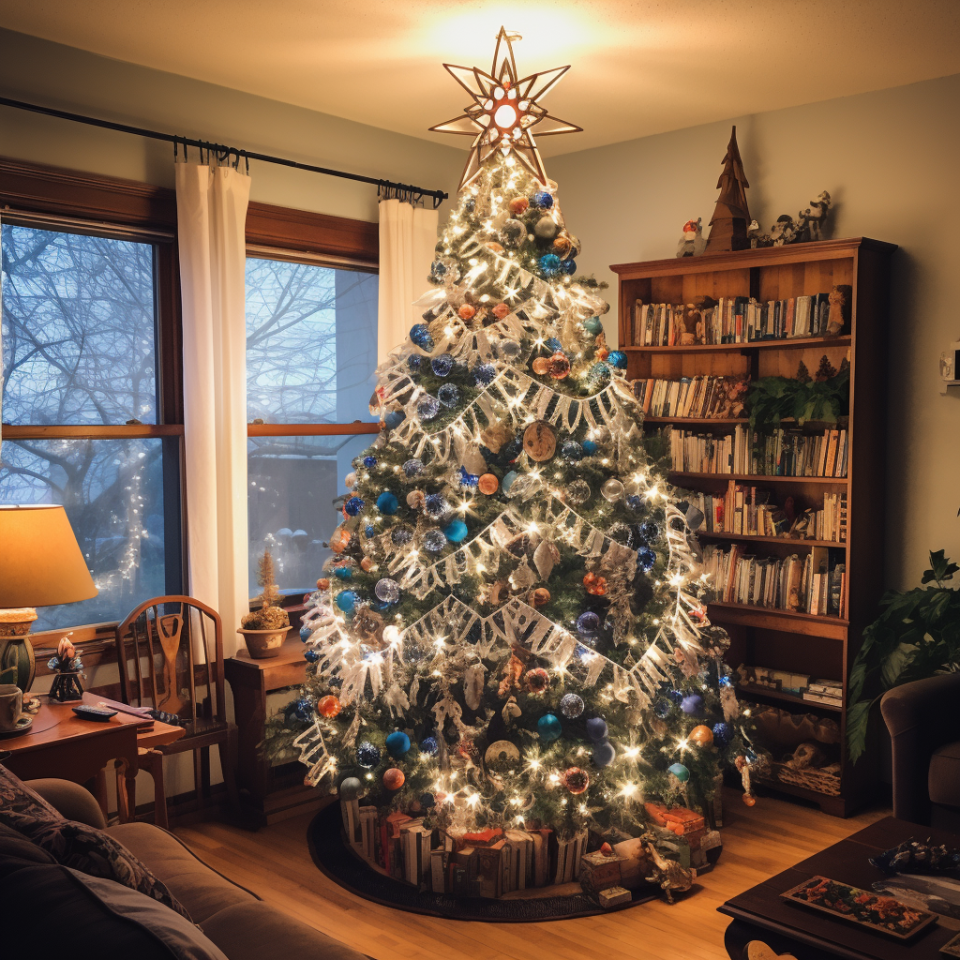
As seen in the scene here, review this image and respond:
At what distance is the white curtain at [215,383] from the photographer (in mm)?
3789

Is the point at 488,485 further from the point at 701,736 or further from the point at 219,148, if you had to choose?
the point at 219,148

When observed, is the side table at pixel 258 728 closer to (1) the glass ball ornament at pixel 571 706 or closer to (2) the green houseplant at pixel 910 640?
(1) the glass ball ornament at pixel 571 706

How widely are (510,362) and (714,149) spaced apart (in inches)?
79.7

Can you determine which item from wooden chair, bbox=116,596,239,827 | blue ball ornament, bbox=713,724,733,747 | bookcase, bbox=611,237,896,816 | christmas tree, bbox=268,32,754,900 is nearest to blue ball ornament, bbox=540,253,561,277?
christmas tree, bbox=268,32,754,900

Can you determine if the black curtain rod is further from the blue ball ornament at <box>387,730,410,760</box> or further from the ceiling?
the blue ball ornament at <box>387,730,410,760</box>

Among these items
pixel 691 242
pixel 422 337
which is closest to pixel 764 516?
→ pixel 691 242

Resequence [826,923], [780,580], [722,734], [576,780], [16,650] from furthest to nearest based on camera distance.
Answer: [780,580] < [722,734] < [576,780] < [16,650] < [826,923]

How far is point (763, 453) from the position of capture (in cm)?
418

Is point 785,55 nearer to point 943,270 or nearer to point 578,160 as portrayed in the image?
point 943,270

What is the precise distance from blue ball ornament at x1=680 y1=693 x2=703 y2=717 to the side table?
155 centimetres

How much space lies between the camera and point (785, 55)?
11.6 ft

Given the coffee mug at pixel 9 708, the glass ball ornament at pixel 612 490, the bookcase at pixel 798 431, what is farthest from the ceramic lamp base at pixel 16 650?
the bookcase at pixel 798 431

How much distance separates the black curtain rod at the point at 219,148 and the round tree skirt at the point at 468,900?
2.87 metres

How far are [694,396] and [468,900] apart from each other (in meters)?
2.45
